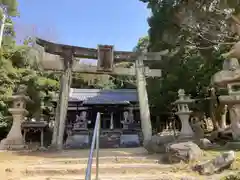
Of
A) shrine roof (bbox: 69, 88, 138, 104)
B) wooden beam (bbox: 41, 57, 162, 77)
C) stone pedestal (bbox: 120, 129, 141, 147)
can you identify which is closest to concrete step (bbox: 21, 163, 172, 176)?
wooden beam (bbox: 41, 57, 162, 77)

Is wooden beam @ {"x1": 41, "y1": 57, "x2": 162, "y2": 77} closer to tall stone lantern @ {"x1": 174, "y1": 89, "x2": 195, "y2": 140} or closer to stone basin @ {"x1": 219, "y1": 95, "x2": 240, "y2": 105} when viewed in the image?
tall stone lantern @ {"x1": 174, "y1": 89, "x2": 195, "y2": 140}

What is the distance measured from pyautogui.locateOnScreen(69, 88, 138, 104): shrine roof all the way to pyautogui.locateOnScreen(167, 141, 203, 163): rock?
13.0 meters

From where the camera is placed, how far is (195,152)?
5.18 meters

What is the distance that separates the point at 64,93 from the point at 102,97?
956 centimetres

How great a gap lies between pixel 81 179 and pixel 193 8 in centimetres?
857

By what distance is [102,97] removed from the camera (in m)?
19.7

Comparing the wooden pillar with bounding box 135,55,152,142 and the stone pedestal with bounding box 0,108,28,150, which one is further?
the wooden pillar with bounding box 135,55,152,142

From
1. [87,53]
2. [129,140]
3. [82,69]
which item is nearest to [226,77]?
[82,69]

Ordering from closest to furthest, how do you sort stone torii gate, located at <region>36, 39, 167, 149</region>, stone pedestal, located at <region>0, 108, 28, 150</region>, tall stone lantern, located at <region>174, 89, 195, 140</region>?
stone pedestal, located at <region>0, 108, 28, 150</region>
stone torii gate, located at <region>36, 39, 167, 149</region>
tall stone lantern, located at <region>174, 89, 195, 140</region>

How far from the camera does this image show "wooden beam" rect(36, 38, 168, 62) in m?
10.6

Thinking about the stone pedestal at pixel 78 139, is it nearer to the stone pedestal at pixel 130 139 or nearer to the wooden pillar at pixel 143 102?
the stone pedestal at pixel 130 139

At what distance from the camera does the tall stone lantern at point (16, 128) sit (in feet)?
30.4

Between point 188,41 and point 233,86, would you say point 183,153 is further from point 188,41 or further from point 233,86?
point 188,41

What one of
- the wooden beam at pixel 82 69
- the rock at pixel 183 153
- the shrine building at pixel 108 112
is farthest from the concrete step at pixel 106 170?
the shrine building at pixel 108 112
